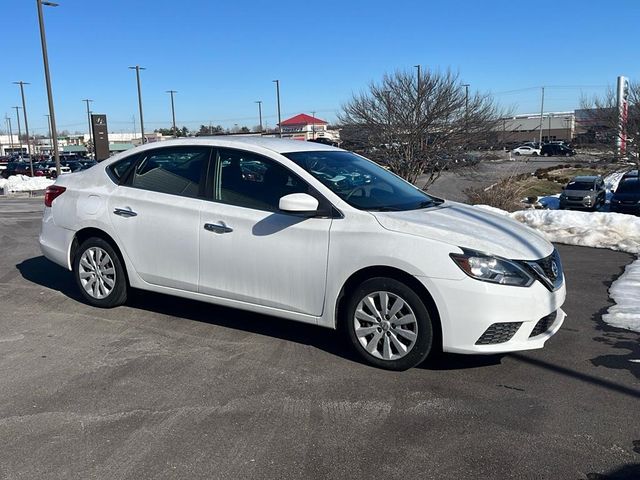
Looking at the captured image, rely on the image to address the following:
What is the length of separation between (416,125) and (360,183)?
68.2ft

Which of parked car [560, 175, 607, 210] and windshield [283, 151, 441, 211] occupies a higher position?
windshield [283, 151, 441, 211]

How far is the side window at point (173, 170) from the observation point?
5469 mm

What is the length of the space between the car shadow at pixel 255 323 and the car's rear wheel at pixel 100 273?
304 mm

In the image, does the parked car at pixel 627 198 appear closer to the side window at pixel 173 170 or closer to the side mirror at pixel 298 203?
the side window at pixel 173 170

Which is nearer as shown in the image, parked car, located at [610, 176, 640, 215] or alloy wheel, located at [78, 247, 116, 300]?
alloy wheel, located at [78, 247, 116, 300]

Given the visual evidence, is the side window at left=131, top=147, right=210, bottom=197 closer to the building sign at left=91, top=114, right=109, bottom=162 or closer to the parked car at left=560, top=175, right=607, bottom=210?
the parked car at left=560, top=175, right=607, bottom=210

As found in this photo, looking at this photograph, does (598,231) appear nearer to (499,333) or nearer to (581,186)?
(499,333)

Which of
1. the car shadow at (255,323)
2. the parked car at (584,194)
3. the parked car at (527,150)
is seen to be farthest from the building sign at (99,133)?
the parked car at (527,150)

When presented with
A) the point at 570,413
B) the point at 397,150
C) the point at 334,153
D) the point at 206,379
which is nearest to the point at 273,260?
the point at 206,379

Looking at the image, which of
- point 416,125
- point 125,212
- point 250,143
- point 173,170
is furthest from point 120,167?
point 416,125

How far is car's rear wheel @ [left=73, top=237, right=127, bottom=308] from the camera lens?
588 cm

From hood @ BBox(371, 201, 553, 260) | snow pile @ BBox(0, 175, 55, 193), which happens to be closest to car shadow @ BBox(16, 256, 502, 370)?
hood @ BBox(371, 201, 553, 260)

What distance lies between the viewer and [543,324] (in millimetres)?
4477

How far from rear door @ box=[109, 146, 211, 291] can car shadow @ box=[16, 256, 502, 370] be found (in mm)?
593
